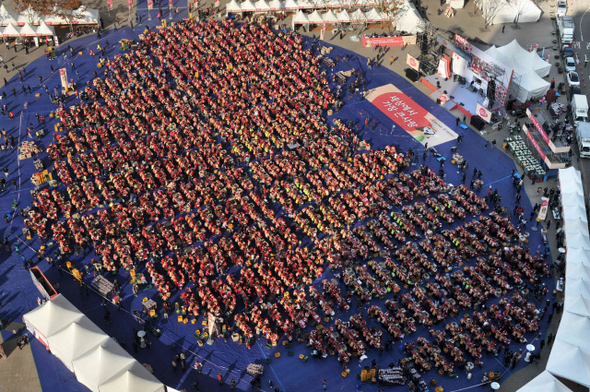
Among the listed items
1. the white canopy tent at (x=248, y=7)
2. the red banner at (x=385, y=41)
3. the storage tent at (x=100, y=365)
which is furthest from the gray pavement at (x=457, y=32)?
the storage tent at (x=100, y=365)

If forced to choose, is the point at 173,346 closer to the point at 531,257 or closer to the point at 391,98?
the point at 531,257

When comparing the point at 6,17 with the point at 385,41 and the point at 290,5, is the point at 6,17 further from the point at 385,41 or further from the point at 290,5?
the point at 385,41

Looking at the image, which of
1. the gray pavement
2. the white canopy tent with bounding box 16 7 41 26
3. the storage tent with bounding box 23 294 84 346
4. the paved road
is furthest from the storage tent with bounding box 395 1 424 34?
the storage tent with bounding box 23 294 84 346

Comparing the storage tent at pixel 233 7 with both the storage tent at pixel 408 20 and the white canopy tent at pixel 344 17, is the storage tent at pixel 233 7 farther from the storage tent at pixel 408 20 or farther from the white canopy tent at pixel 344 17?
the storage tent at pixel 408 20

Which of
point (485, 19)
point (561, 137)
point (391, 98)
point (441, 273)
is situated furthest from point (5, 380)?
point (485, 19)

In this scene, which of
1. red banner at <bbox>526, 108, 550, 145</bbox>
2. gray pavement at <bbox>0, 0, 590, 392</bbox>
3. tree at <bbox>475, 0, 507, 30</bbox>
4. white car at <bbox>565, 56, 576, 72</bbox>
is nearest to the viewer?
red banner at <bbox>526, 108, 550, 145</bbox>

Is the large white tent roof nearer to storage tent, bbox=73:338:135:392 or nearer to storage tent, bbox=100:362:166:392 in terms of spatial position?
storage tent, bbox=73:338:135:392

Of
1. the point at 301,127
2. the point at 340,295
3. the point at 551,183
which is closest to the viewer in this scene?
the point at 340,295
